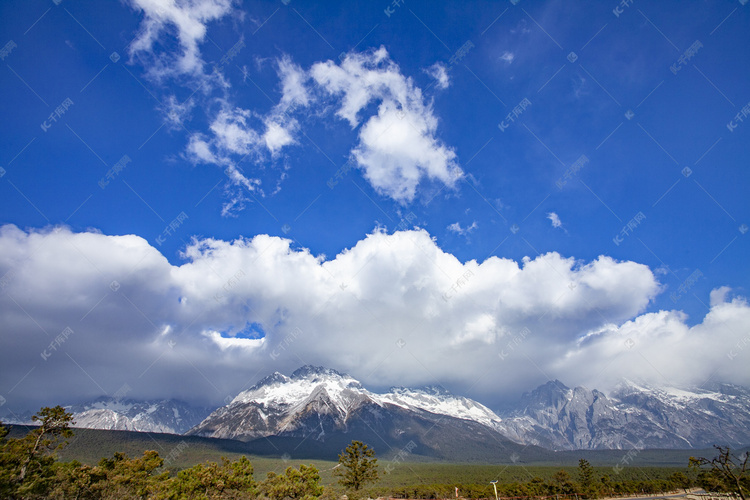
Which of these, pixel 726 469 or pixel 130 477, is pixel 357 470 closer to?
pixel 130 477

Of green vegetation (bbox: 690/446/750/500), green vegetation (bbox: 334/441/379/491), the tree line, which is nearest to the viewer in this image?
green vegetation (bbox: 690/446/750/500)

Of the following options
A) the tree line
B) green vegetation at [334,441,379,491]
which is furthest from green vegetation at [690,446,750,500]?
green vegetation at [334,441,379,491]

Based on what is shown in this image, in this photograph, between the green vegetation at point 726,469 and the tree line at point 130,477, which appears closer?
the green vegetation at point 726,469

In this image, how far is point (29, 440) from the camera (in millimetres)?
46531

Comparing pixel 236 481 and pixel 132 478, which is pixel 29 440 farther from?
pixel 236 481

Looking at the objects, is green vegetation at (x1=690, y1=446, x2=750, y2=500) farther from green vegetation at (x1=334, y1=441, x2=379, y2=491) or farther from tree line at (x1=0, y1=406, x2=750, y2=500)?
green vegetation at (x1=334, y1=441, x2=379, y2=491)

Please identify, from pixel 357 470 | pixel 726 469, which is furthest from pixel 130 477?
pixel 726 469

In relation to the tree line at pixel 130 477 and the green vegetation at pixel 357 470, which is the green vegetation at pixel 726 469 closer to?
the tree line at pixel 130 477

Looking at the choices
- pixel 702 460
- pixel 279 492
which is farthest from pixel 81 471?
pixel 702 460

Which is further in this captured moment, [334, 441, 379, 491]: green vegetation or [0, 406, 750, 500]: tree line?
[334, 441, 379, 491]: green vegetation

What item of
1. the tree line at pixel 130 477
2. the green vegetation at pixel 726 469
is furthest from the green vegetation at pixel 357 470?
the green vegetation at pixel 726 469

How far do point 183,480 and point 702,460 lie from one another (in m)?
73.5

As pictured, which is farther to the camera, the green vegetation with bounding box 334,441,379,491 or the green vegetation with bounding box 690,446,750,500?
the green vegetation with bounding box 334,441,379,491

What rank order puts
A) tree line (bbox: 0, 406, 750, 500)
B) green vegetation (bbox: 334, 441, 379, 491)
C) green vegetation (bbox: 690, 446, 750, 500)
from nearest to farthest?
green vegetation (bbox: 690, 446, 750, 500) < tree line (bbox: 0, 406, 750, 500) < green vegetation (bbox: 334, 441, 379, 491)
